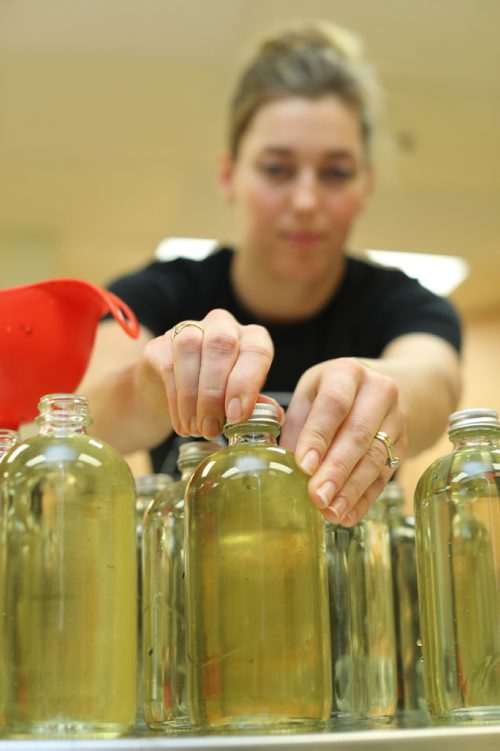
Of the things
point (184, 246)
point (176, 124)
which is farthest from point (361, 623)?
point (184, 246)

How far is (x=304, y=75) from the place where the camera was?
1.42 m

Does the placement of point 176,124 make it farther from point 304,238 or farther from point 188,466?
point 188,466

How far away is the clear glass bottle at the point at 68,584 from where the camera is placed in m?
0.46

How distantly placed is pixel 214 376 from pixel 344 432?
9cm

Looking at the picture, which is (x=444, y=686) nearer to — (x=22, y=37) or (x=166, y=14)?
(x=166, y=14)

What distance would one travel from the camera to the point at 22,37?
2816mm

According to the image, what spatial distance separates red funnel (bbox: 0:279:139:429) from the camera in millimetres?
627

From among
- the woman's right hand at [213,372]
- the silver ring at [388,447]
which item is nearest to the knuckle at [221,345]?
the woman's right hand at [213,372]

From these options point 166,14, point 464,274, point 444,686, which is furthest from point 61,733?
point 464,274

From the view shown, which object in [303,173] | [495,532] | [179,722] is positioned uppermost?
[303,173]

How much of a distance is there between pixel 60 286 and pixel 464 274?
13.2 feet

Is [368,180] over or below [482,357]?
below

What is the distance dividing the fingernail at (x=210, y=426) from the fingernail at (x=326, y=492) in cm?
10

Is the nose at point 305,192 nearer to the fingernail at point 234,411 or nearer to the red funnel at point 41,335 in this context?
the red funnel at point 41,335
